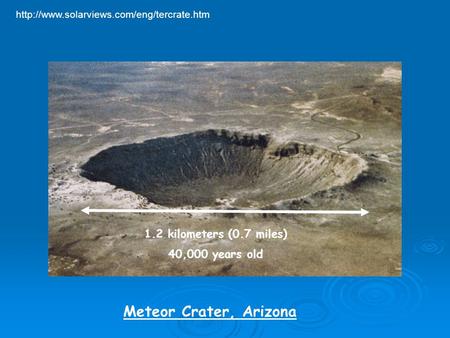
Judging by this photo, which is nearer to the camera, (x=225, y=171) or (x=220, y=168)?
(x=225, y=171)

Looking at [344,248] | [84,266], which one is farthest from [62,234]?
[344,248]

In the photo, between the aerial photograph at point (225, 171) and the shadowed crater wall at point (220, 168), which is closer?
the aerial photograph at point (225, 171)

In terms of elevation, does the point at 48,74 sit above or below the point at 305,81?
below

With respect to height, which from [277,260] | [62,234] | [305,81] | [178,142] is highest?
[305,81]

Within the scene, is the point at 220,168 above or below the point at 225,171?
above

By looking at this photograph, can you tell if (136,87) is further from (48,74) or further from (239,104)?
(48,74)
